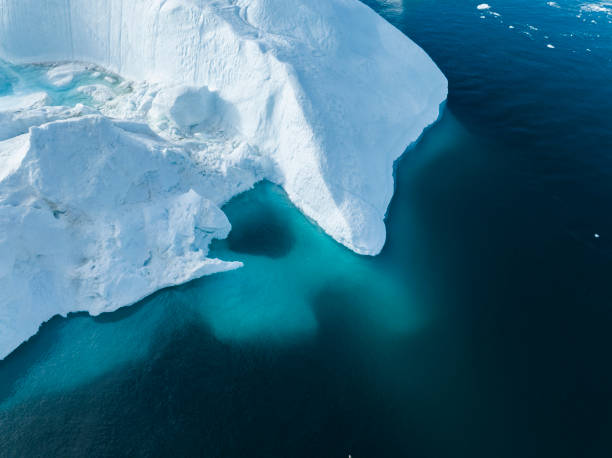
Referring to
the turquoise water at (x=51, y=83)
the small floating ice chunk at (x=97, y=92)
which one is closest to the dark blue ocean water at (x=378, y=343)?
the small floating ice chunk at (x=97, y=92)

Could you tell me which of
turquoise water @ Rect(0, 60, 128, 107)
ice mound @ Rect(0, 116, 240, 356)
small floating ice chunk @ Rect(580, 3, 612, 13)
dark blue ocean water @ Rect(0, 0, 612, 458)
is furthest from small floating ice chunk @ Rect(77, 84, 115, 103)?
small floating ice chunk @ Rect(580, 3, 612, 13)

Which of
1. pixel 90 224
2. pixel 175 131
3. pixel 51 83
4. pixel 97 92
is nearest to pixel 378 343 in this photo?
pixel 90 224

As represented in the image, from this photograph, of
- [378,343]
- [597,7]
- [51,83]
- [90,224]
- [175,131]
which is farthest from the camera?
[597,7]

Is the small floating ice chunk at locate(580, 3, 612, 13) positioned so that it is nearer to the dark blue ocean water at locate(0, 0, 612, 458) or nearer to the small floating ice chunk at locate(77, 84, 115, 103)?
the dark blue ocean water at locate(0, 0, 612, 458)

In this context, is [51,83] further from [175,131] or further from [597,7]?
[597,7]

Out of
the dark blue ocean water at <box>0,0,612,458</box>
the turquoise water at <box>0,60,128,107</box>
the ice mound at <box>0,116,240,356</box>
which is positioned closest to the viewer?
the dark blue ocean water at <box>0,0,612,458</box>

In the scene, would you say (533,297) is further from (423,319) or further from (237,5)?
(237,5)
